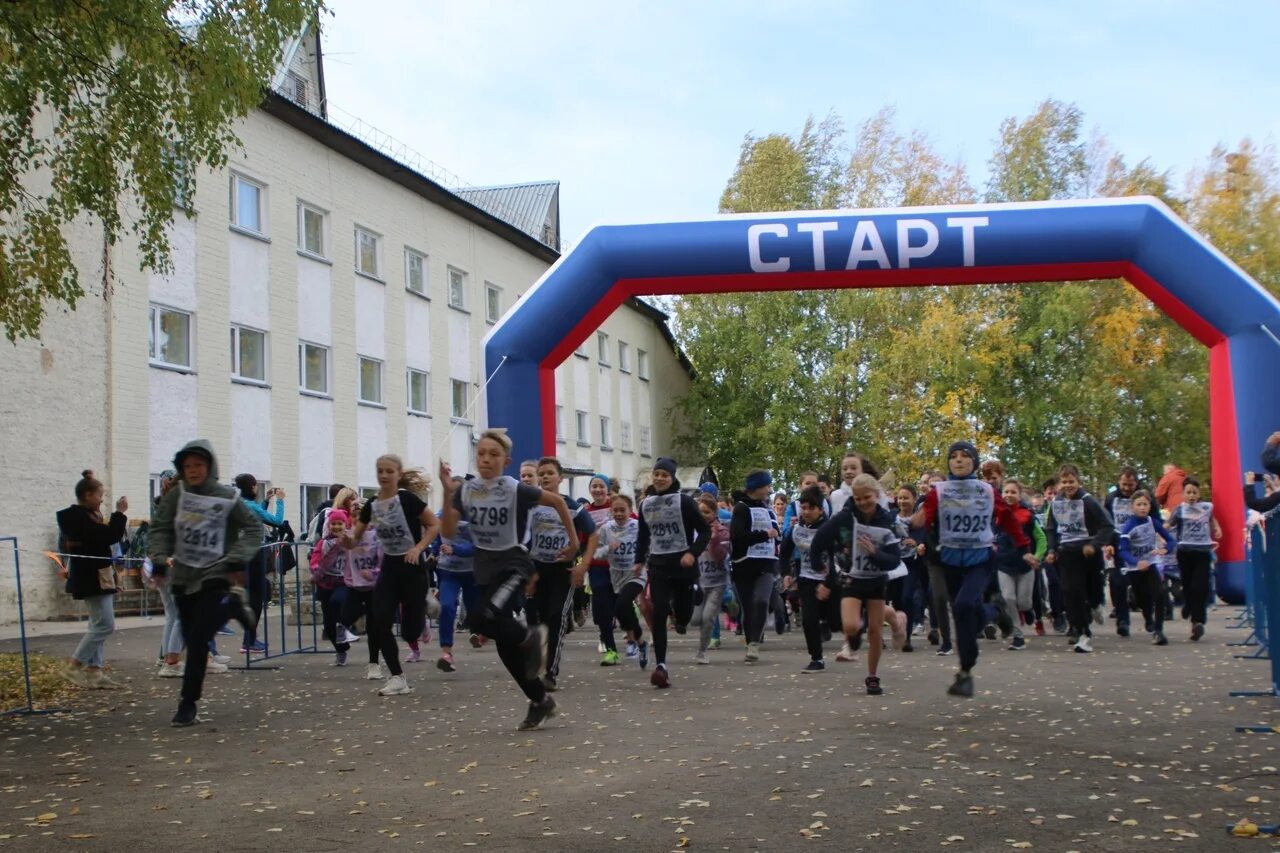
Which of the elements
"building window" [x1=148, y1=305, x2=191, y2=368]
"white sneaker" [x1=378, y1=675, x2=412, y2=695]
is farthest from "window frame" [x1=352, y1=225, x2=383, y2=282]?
"white sneaker" [x1=378, y1=675, x2=412, y2=695]

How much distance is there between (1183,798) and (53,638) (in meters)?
15.2

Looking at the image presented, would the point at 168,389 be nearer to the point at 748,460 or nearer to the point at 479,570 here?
the point at 479,570

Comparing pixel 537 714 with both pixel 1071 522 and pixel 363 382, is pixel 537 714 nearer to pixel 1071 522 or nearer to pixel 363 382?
pixel 1071 522

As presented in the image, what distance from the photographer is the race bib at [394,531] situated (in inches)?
485

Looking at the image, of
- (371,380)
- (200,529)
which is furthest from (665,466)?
(371,380)

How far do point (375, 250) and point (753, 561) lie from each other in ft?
69.9

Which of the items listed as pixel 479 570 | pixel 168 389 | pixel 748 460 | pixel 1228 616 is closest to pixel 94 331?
pixel 168 389

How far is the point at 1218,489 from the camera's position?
17.3 m

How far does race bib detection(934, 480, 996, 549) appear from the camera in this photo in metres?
10.9

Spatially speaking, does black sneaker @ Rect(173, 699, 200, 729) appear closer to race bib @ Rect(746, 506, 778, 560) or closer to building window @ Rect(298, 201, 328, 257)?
race bib @ Rect(746, 506, 778, 560)

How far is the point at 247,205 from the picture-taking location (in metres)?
28.5

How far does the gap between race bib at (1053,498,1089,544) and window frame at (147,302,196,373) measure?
603 inches

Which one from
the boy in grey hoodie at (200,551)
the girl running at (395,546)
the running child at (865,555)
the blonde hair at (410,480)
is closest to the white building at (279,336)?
the blonde hair at (410,480)

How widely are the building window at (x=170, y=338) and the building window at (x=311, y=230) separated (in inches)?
187
